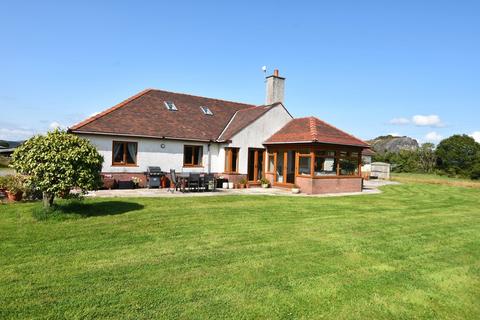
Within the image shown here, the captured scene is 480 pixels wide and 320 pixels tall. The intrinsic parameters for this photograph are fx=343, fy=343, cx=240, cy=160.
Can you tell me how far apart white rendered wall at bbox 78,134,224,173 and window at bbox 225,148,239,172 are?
1.74ft

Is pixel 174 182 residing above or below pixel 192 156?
below

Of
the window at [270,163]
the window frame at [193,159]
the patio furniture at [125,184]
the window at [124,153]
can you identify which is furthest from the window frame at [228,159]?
the patio furniture at [125,184]

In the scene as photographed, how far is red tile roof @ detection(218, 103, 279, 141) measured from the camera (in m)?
22.1

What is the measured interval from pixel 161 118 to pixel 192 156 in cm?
311

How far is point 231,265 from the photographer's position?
6.64 m

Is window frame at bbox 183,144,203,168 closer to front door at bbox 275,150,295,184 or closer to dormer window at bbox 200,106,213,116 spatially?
dormer window at bbox 200,106,213,116

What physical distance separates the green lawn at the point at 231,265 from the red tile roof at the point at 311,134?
27.7ft

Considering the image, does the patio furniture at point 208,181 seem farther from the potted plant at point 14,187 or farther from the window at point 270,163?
the potted plant at point 14,187

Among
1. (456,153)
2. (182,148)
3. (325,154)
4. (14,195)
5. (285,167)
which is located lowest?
(14,195)

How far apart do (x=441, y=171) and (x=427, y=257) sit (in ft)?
207

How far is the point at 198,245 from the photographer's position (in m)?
7.95

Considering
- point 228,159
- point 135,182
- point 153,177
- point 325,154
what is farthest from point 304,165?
point 135,182

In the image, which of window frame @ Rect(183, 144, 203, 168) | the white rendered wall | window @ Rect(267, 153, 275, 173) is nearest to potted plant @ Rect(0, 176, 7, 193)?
Result: the white rendered wall

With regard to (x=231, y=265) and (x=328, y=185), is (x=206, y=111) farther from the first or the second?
(x=231, y=265)
